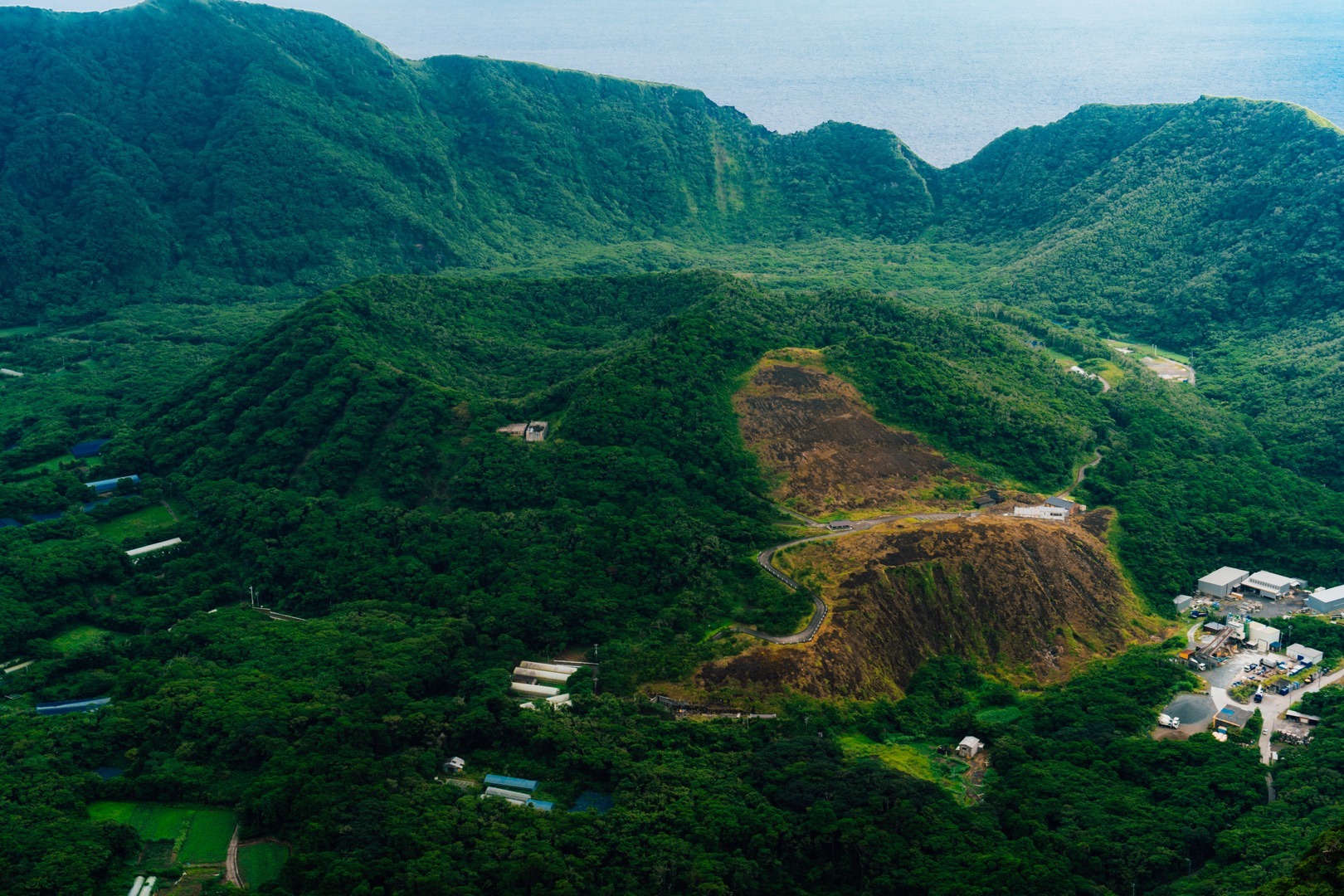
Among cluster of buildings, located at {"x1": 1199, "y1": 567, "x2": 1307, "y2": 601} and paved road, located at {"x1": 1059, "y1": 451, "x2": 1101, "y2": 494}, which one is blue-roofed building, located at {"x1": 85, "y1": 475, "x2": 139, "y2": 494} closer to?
paved road, located at {"x1": 1059, "y1": 451, "x2": 1101, "y2": 494}

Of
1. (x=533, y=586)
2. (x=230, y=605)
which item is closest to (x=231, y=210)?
(x=230, y=605)

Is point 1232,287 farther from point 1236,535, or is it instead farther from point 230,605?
point 230,605

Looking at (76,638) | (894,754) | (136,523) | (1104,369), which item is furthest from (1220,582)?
(136,523)

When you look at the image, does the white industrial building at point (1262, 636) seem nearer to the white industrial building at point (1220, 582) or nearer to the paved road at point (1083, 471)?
the white industrial building at point (1220, 582)

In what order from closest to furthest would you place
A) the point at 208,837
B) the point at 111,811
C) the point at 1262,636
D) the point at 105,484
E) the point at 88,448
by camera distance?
the point at 208,837 → the point at 111,811 → the point at 1262,636 → the point at 105,484 → the point at 88,448

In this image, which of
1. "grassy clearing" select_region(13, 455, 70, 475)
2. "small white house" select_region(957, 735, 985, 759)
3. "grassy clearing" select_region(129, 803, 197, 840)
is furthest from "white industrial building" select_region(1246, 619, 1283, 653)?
"grassy clearing" select_region(13, 455, 70, 475)

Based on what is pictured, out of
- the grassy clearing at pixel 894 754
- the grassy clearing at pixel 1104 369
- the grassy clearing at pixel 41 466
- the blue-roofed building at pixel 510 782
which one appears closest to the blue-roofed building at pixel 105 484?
the grassy clearing at pixel 41 466

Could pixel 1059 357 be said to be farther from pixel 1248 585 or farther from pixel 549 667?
pixel 549 667

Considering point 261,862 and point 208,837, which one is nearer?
point 261,862
